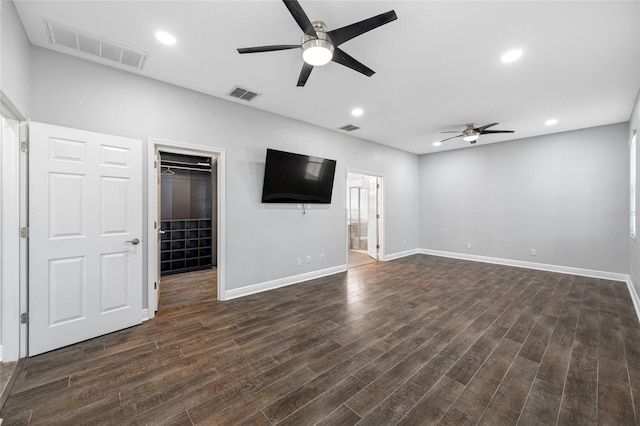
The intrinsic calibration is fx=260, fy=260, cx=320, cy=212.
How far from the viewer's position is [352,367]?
7.29 ft

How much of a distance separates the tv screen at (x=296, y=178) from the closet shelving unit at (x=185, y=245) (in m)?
2.52

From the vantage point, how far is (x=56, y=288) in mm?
2512

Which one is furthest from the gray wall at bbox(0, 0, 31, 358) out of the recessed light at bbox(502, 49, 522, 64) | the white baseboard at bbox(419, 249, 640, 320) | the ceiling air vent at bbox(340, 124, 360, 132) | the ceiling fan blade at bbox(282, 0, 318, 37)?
the white baseboard at bbox(419, 249, 640, 320)

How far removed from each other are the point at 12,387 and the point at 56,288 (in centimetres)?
83

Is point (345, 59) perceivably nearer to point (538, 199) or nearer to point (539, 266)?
point (538, 199)

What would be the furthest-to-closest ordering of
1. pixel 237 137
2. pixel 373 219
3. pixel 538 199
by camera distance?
pixel 373 219, pixel 538 199, pixel 237 137

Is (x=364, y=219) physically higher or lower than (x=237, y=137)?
lower

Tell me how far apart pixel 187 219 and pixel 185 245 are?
57 centimetres

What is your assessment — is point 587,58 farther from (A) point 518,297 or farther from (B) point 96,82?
(B) point 96,82

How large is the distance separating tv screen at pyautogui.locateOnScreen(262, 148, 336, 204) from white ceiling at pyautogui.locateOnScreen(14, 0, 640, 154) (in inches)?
32.0

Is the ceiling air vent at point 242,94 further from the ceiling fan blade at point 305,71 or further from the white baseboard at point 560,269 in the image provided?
the white baseboard at point 560,269

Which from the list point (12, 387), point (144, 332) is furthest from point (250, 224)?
point (12, 387)

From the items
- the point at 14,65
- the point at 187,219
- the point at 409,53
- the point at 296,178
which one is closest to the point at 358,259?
the point at 296,178

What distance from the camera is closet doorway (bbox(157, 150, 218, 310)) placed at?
17.4 feet
